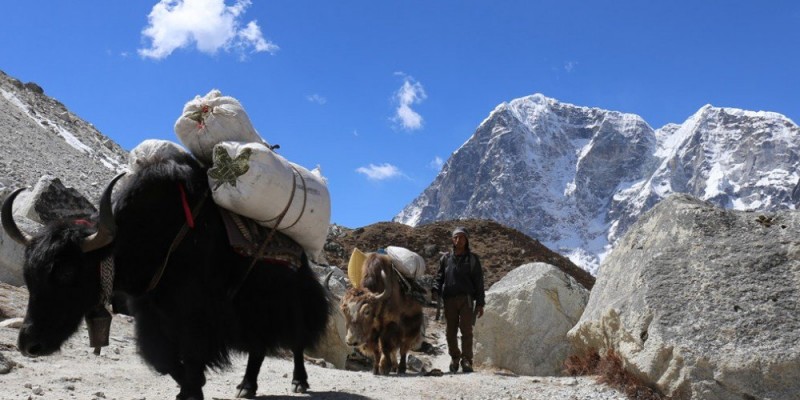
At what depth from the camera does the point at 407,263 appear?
9.16m

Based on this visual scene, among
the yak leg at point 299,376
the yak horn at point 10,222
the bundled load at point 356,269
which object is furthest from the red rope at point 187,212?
the bundled load at point 356,269

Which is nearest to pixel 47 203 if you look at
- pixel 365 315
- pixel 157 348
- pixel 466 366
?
pixel 365 315

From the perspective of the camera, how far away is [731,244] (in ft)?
17.4

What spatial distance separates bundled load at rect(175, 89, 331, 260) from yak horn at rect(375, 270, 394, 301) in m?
3.09

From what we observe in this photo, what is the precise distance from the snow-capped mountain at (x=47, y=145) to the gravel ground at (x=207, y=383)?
11962 millimetres

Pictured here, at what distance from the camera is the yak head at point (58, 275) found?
3.85 meters

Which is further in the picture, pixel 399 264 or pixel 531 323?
pixel 531 323

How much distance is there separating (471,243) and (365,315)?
68.9ft

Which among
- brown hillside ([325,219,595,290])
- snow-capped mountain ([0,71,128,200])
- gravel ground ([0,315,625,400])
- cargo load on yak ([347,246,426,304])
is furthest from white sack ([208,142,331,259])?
brown hillside ([325,219,595,290])

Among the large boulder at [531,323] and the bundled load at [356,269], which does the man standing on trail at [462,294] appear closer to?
the bundled load at [356,269]

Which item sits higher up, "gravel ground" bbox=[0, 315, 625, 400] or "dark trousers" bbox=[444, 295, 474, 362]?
"dark trousers" bbox=[444, 295, 474, 362]

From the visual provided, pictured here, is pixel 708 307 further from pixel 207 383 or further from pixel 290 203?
pixel 207 383

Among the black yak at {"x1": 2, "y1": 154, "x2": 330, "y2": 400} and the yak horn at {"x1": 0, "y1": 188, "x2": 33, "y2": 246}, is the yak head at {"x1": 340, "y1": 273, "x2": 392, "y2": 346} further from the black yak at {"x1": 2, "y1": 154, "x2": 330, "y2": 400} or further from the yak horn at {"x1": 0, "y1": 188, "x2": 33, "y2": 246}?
the yak horn at {"x1": 0, "y1": 188, "x2": 33, "y2": 246}

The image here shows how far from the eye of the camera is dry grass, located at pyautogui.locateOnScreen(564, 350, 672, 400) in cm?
504
